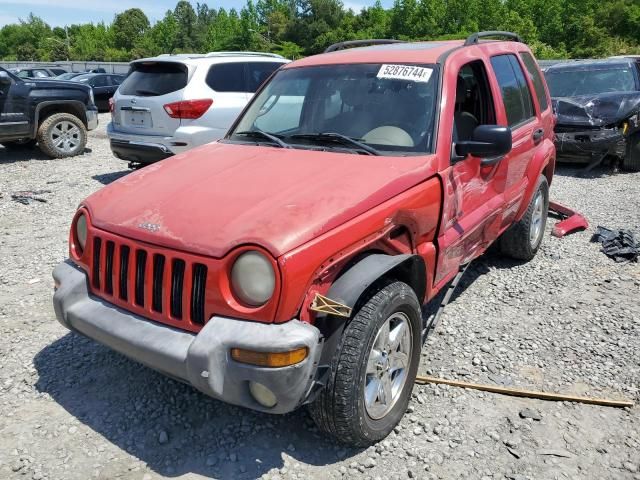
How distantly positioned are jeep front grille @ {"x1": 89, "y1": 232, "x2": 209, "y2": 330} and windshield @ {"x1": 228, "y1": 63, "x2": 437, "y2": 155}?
1293 mm

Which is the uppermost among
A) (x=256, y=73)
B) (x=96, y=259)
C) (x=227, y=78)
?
(x=256, y=73)

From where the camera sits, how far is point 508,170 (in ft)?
13.9

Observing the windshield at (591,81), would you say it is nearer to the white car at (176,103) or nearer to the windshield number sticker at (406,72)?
the white car at (176,103)

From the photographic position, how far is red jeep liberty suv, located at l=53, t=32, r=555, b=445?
2.33 meters

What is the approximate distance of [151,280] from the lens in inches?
101

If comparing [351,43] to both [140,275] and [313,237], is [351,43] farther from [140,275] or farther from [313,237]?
[140,275]

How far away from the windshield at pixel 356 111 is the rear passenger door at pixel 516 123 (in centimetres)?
97

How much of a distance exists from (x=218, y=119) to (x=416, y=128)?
184 inches

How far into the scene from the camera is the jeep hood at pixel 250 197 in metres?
2.45

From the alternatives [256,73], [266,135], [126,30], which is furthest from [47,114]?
[126,30]

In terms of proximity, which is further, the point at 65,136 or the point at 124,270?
the point at 65,136

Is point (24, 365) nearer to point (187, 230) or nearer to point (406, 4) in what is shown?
point (187, 230)

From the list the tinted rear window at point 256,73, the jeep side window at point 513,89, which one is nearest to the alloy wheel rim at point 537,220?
the jeep side window at point 513,89

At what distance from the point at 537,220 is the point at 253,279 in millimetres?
3768
